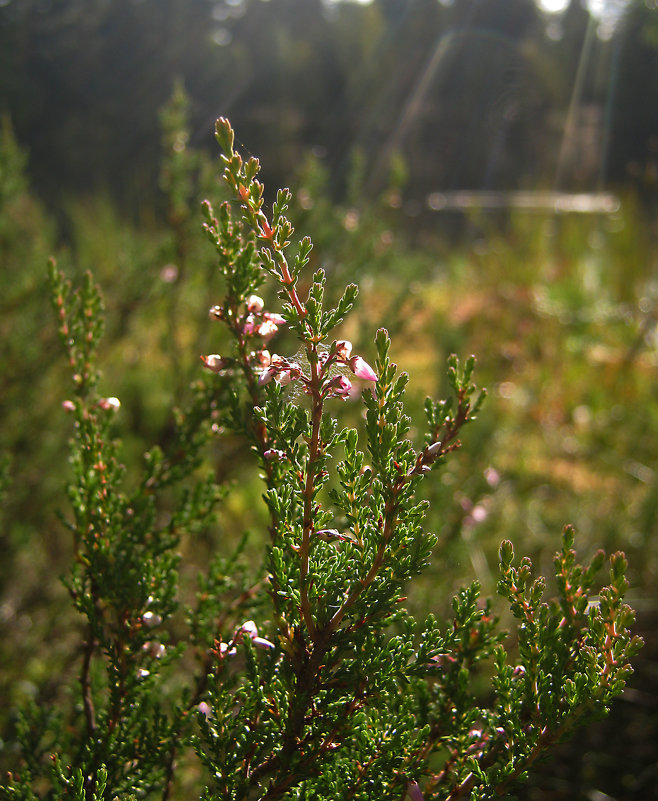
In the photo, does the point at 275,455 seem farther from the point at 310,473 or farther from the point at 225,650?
the point at 225,650

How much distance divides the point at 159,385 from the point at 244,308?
2.36m

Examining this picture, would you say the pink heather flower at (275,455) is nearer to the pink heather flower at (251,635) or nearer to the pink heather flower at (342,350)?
the pink heather flower at (342,350)

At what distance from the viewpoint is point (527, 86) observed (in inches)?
512

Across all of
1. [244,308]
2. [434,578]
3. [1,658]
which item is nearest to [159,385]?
[1,658]

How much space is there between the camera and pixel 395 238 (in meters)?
3.25

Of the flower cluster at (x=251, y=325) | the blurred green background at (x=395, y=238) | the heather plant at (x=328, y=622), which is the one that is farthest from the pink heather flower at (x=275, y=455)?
the blurred green background at (x=395, y=238)

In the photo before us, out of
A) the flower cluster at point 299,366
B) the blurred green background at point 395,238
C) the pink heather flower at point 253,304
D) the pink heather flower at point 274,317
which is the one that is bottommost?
the flower cluster at point 299,366

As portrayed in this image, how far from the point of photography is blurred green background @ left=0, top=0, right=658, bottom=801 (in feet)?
6.82

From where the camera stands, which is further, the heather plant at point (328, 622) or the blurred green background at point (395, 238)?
the blurred green background at point (395, 238)

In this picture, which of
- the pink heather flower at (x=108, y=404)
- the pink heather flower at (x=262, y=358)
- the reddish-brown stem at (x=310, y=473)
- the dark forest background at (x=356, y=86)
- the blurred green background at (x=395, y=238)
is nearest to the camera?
the reddish-brown stem at (x=310, y=473)

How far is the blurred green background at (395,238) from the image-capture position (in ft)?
6.82

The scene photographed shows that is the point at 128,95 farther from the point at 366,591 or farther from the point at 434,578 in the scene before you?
the point at 366,591

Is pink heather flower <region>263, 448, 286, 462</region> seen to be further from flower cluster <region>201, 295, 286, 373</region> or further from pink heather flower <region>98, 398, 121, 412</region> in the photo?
pink heather flower <region>98, 398, 121, 412</region>

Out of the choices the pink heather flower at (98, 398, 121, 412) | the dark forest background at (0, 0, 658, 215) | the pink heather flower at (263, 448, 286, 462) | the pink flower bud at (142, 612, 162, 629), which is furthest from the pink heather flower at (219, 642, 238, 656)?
the dark forest background at (0, 0, 658, 215)
